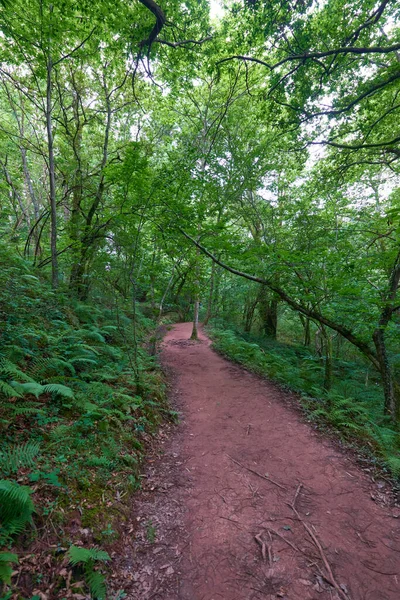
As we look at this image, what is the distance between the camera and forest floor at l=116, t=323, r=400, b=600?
2.47 metres

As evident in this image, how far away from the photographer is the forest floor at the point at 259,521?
247 centimetres

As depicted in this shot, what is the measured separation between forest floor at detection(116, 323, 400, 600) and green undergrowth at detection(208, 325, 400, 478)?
529mm

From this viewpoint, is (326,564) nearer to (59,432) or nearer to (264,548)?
(264,548)

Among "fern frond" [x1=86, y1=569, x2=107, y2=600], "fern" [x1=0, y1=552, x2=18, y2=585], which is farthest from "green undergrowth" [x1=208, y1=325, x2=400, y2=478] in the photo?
"fern" [x1=0, y1=552, x2=18, y2=585]

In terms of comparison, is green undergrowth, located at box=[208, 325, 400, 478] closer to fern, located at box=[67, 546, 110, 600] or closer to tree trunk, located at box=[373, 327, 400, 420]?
tree trunk, located at box=[373, 327, 400, 420]

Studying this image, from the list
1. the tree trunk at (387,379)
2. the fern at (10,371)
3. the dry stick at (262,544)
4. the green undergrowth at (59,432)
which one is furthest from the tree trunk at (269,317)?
the fern at (10,371)

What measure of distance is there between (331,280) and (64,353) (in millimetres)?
6678

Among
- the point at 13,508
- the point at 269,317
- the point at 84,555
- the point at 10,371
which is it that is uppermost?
the point at 269,317

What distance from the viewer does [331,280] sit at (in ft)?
21.8

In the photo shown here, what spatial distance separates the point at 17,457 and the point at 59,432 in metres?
0.73

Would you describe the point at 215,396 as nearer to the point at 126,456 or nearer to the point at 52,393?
the point at 126,456

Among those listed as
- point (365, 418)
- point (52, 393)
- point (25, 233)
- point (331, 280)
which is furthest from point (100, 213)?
point (365, 418)

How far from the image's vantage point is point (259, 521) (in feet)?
10.3

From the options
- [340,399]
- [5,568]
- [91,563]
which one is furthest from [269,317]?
[5,568]
